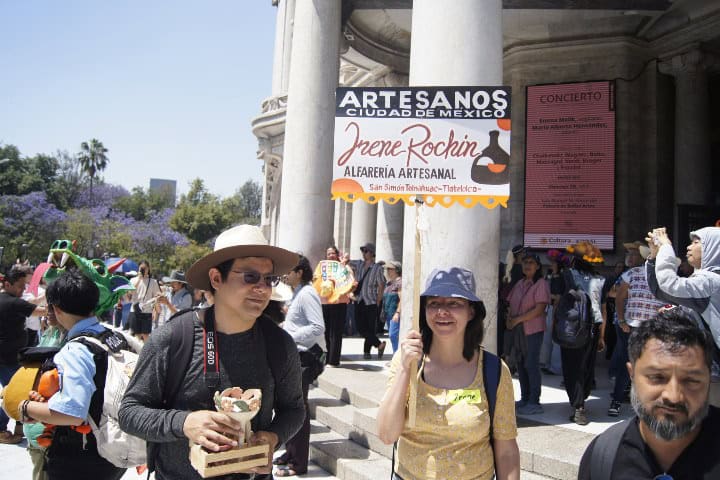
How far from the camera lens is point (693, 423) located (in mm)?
1923

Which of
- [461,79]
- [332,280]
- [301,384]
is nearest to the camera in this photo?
[301,384]

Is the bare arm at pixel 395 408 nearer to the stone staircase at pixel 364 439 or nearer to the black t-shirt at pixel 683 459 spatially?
the black t-shirt at pixel 683 459

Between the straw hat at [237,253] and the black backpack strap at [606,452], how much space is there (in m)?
1.61

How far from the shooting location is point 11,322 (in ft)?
23.7

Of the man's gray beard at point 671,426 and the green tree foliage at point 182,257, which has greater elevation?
the green tree foliage at point 182,257

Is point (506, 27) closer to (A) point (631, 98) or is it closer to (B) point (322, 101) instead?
(A) point (631, 98)

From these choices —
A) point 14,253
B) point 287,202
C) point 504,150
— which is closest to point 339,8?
point 287,202

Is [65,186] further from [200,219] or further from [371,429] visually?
[371,429]

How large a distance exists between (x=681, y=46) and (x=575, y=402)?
31.9 feet

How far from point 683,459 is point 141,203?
83593 millimetres

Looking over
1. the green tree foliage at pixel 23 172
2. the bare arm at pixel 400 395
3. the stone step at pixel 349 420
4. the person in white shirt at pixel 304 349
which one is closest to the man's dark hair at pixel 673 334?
the bare arm at pixel 400 395

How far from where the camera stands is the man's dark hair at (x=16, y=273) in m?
7.35

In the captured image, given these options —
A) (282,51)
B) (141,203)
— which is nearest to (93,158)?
(141,203)

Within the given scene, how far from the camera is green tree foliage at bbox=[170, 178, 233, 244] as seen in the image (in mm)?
65438
